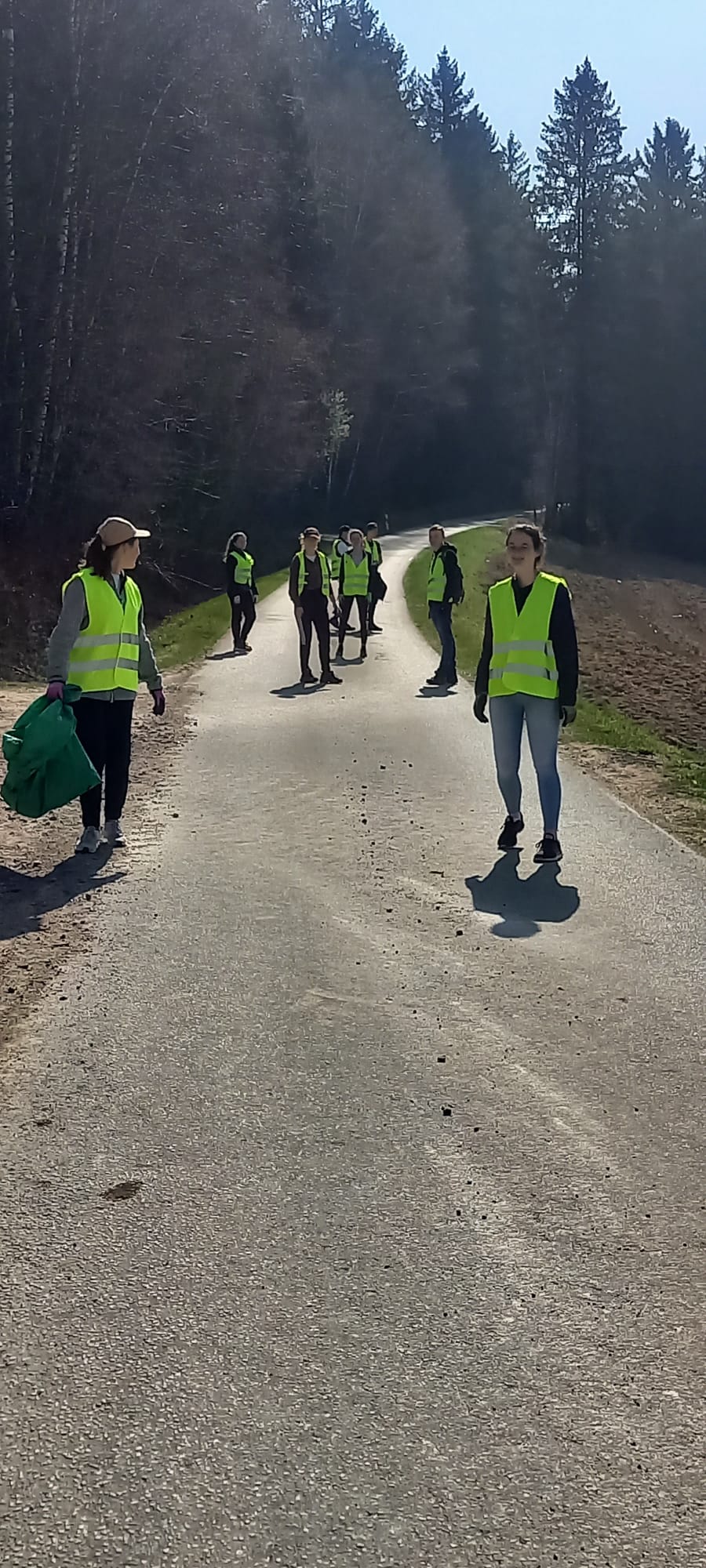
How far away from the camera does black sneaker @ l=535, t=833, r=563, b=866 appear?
8.40 meters

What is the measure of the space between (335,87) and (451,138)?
25145 mm

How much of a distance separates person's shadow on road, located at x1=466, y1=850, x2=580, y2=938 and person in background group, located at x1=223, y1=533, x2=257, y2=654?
44.0 feet

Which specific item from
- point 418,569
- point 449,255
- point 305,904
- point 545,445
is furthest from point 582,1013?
point 545,445

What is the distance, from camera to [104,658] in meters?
8.41

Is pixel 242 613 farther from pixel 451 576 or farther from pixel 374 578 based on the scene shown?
pixel 451 576

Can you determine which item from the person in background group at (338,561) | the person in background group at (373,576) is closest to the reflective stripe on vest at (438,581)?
the person in background group at (338,561)

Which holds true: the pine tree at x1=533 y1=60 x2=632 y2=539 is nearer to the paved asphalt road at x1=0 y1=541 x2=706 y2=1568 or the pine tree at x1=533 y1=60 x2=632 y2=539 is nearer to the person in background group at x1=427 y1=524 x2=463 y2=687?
the person in background group at x1=427 y1=524 x2=463 y2=687

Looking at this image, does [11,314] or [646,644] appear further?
[646,644]

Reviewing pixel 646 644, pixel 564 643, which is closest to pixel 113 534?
pixel 564 643

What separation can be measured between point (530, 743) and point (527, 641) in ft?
2.12

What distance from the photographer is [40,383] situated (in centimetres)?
2538

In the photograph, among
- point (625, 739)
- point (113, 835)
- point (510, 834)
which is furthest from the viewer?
point (625, 739)

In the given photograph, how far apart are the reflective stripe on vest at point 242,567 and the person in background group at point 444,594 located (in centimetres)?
467

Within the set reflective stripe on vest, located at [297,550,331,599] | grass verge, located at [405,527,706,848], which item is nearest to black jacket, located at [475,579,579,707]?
grass verge, located at [405,527,706,848]
